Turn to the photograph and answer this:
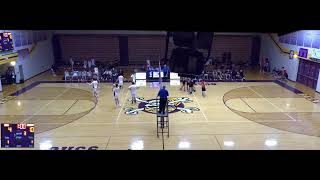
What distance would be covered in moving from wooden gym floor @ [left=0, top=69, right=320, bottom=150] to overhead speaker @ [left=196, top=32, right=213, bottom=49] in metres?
6.35

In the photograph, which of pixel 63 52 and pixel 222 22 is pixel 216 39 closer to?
pixel 63 52

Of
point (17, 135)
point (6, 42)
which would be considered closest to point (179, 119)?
point (17, 135)

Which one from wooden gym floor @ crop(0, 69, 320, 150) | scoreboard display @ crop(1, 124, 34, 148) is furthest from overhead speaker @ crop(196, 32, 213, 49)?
scoreboard display @ crop(1, 124, 34, 148)

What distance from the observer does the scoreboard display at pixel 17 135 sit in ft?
31.6

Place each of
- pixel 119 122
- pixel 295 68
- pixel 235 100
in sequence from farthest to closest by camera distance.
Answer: pixel 295 68
pixel 235 100
pixel 119 122

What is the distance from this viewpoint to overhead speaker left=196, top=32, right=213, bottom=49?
187 inches

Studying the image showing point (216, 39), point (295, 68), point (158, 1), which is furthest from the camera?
point (216, 39)

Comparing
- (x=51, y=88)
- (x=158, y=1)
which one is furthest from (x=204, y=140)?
(x=51, y=88)

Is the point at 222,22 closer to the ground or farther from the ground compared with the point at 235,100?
farther from the ground

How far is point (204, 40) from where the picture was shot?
482 centimetres

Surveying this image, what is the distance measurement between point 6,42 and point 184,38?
19.3 m
